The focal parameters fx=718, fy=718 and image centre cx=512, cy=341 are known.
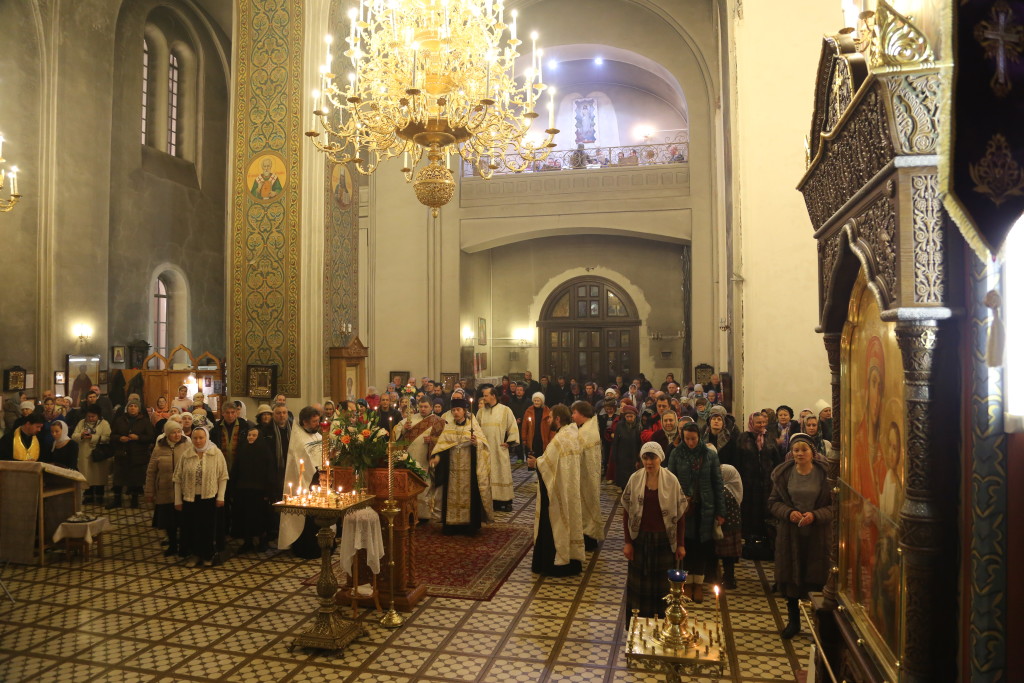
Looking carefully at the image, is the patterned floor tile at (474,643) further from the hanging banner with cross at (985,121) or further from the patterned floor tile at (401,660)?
the hanging banner with cross at (985,121)

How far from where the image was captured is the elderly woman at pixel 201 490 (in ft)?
22.7

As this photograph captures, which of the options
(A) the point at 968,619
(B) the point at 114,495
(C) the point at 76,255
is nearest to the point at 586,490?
(A) the point at 968,619

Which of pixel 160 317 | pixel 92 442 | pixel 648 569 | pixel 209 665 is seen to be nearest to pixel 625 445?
Answer: pixel 648 569

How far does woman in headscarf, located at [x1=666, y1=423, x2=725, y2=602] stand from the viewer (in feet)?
18.7

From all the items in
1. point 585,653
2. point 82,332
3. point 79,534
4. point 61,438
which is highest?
point 82,332

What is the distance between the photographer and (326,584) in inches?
201

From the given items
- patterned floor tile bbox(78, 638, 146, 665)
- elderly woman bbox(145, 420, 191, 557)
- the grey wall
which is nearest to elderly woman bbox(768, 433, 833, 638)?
patterned floor tile bbox(78, 638, 146, 665)

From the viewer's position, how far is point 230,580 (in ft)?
21.6

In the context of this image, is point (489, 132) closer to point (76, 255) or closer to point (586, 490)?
point (586, 490)

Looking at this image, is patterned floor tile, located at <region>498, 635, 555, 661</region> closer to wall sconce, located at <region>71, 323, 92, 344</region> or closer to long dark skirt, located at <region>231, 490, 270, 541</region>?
long dark skirt, located at <region>231, 490, 270, 541</region>

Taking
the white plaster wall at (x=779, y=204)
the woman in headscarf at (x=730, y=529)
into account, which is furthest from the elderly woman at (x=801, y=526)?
the white plaster wall at (x=779, y=204)

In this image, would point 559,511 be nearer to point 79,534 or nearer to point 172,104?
point 79,534

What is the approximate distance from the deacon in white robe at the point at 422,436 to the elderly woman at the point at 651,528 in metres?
3.75

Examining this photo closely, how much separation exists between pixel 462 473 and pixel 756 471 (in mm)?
3166
